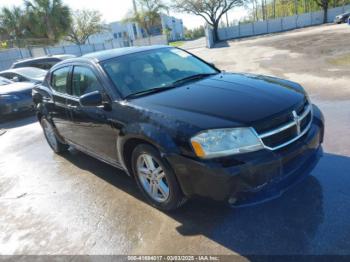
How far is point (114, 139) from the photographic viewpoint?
371cm

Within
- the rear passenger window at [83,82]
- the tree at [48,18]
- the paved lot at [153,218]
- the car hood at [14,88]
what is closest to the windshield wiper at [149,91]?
the rear passenger window at [83,82]

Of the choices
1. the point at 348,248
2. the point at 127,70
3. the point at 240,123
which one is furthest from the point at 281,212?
the point at 127,70

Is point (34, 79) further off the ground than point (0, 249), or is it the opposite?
point (34, 79)

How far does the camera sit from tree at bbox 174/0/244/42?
4019 centimetres

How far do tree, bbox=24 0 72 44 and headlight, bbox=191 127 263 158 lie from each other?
123 feet

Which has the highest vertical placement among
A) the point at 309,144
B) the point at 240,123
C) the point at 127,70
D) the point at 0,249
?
the point at 127,70

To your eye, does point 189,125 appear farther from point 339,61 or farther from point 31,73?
point 31,73

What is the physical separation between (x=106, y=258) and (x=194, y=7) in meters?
41.2

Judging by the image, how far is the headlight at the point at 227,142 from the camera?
8.97 feet

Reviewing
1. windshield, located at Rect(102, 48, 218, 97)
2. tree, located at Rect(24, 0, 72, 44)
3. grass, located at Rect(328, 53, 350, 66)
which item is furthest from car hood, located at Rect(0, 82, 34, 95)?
tree, located at Rect(24, 0, 72, 44)

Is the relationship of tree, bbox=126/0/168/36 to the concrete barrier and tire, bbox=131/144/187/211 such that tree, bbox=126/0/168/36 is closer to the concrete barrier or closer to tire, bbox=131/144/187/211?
the concrete barrier

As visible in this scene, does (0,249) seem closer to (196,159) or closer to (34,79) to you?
(196,159)

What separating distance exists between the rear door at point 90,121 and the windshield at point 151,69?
0.25 metres

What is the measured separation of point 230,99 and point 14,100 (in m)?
8.68
